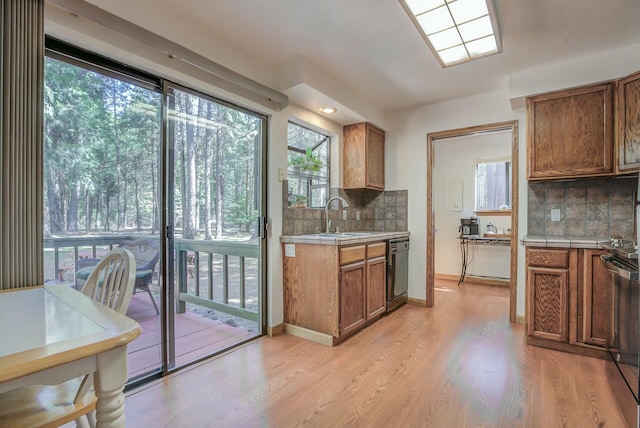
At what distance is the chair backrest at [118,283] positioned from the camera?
4.34ft

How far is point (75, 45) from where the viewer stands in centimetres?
171

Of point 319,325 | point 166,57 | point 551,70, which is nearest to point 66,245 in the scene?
point 166,57

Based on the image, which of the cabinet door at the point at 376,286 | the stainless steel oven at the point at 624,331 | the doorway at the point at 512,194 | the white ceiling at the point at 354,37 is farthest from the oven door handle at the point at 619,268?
the cabinet door at the point at 376,286

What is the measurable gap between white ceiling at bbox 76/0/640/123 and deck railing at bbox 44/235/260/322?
1.31 m

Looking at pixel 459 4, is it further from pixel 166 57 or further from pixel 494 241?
pixel 494 241

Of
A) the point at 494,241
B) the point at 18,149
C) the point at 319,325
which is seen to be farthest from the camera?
the point at 494,241

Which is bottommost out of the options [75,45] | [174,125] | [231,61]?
[174,125]

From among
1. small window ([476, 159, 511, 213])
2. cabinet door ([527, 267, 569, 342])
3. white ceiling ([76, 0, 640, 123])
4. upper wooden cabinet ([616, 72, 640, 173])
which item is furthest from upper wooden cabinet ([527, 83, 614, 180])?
small window ([476, 159, 511, 213])

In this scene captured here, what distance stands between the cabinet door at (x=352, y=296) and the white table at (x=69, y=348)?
192 centimetres

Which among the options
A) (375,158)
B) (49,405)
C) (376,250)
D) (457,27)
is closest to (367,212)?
(375,158)

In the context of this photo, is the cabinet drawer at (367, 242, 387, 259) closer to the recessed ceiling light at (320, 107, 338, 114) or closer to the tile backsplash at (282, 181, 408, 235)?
the tile backsplash at (282, 181, 408, 235)

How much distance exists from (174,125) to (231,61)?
2.30 ft

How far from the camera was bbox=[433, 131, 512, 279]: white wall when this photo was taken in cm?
494

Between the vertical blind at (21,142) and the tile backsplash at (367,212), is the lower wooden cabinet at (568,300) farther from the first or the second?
the vertical blind at (21,142)
